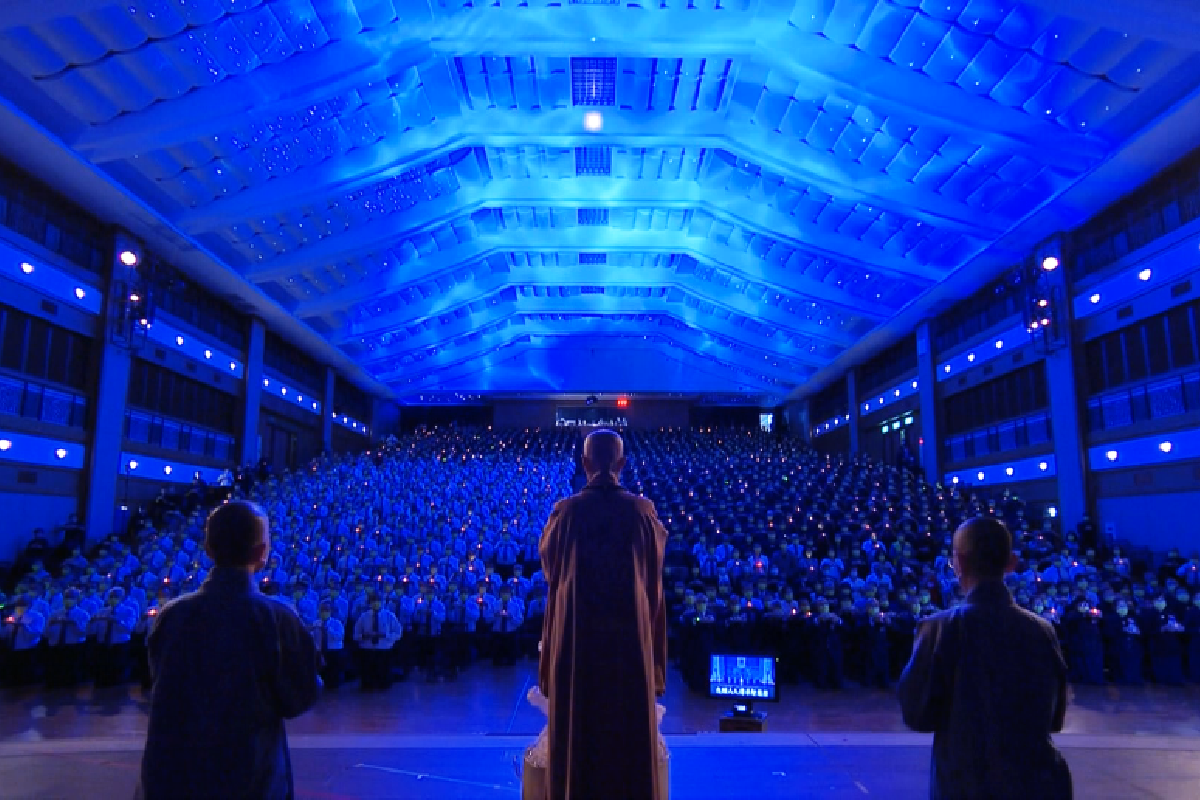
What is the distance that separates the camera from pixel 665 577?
52.3 feet

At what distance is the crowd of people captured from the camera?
1138cm

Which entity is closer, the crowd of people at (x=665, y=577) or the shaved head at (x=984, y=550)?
the shaved head at (x=984, y=550)

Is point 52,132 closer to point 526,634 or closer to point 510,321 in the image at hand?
point 526,634

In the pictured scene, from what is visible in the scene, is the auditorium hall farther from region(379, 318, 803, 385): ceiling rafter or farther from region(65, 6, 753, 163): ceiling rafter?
region(379, 318, 803, 385): ceiling rafter

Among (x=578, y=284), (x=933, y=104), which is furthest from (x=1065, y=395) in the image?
(x=578, y=284)

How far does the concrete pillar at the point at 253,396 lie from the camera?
29859 mm

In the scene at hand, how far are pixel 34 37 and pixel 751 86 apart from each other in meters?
15.5

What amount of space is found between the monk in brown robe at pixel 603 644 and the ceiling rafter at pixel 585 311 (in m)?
37.2

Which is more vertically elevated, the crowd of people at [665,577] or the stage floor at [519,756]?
the crowd of people at [665,577]

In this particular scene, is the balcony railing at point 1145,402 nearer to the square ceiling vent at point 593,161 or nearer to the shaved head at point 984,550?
the square ceiling vent at point 593,161

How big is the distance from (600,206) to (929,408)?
14.0 metres

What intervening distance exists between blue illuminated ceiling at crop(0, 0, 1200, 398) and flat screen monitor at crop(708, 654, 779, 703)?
1227 centimetres

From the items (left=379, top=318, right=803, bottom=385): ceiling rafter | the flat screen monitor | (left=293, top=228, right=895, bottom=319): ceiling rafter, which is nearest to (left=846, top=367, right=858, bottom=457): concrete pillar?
(left=379, top=318, right=803, bottom=385): ceiling rafter

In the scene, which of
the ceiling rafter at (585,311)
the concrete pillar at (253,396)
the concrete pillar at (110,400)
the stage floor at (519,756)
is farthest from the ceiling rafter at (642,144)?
the ceiling rafter at (585,311)
